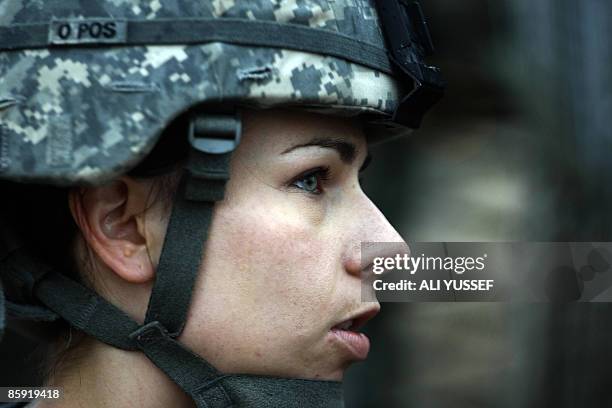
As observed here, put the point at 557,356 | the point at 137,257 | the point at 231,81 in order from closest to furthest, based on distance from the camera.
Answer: the point at 231,81
the point at 137,257
the point at 557,356

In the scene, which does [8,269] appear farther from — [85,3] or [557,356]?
[557,356]

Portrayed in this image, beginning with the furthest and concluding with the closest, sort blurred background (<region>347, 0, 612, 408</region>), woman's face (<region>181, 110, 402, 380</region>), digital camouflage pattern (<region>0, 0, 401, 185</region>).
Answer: blurred background (<region>347, 0, 612, 408</region>) → woman's face (<region>181, 110, 402, 380</region>) → digital camouflage pattern (<region>0, 0, 401, 185</region>)

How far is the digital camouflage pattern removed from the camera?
2.22 meters

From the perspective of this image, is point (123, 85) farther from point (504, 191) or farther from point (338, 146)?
point (504, 191)

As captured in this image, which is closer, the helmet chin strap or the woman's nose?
the helmet chin strap

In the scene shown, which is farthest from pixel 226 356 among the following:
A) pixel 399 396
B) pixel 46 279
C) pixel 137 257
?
pixel 399 396

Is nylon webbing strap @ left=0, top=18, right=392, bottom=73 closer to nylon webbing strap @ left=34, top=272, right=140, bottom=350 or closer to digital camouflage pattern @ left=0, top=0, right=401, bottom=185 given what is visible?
digital camouflage pattern @ left=0, top=0, right=401, bottom=185

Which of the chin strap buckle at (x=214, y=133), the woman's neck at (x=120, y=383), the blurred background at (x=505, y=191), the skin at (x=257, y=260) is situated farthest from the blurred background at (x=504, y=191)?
the chin strap buckle at (x=214, y=133)

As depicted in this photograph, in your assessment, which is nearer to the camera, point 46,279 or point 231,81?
point 231,81

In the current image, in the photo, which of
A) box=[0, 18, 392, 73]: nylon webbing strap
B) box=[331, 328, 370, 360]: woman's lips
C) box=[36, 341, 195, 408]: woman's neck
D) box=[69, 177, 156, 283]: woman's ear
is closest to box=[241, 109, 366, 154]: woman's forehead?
box=[0, 18, 392, 73]: nylon webbing strap

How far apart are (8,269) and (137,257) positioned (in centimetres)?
31

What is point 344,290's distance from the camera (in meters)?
2.40

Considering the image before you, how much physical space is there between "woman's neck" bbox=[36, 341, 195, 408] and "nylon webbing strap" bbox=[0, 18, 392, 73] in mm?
660

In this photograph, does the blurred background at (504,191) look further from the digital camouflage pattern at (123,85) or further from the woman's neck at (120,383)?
the digital camouflage pattern at (123,85)
